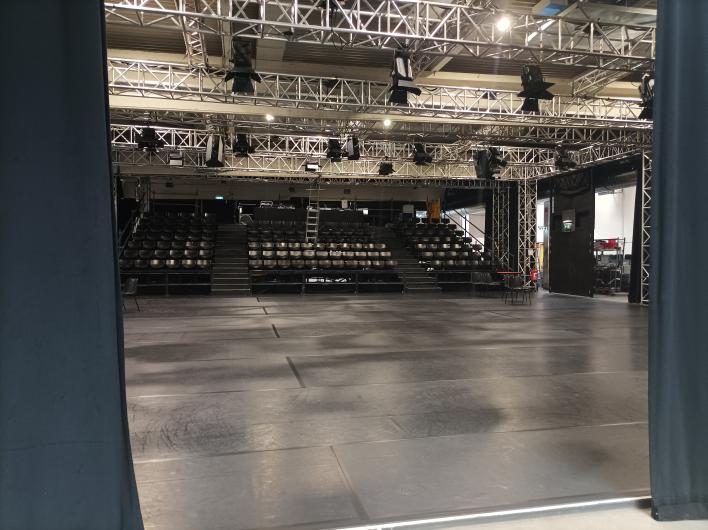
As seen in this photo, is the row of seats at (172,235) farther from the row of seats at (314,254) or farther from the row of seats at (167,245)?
the row of seats at (314,254)

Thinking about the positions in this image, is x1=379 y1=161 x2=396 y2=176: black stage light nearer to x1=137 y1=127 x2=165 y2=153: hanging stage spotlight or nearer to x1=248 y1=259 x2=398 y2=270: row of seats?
x1=248 y1=259 x2=398 y2=270: row of seats

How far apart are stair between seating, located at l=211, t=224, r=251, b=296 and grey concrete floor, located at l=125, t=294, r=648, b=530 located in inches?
336

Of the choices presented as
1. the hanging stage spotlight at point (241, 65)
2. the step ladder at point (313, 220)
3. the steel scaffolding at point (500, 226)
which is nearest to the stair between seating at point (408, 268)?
the step ladder at point (313, 220)

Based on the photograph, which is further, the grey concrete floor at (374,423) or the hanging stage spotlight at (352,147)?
the hanging stage spotlight at (352,147)

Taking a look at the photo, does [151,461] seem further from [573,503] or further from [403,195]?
[403,195]

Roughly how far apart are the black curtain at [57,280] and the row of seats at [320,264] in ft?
51.3

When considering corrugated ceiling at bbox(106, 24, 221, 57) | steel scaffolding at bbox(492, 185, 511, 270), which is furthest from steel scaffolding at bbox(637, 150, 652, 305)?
corrugated ceiling at bbox(106, 24, 221, 57)

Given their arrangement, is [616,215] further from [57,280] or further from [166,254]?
[57,280]

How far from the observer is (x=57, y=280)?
186 centimetres

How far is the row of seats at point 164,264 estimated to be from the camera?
16672mm

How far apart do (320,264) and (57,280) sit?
52.4ft

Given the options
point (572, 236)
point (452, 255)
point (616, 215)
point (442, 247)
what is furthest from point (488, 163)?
point (616, 215)

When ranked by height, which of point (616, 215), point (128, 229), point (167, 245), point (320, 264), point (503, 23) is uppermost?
point (503, 23)

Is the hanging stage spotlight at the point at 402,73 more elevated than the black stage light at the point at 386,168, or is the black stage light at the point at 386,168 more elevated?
the hanging stage spotlight at the point at 402,73
